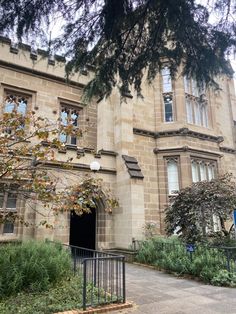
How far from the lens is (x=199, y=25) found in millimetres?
4586

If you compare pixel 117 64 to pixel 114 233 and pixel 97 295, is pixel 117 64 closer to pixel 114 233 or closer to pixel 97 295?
pixel 97 295

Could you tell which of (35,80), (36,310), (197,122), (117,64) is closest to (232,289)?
(36,310)

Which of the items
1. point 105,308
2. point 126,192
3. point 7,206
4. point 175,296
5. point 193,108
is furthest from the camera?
point 193,108

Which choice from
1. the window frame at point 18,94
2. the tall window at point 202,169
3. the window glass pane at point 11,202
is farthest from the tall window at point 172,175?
the window frame at point 18,94

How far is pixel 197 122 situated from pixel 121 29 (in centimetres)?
1167

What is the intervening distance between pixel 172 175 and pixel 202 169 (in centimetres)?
190

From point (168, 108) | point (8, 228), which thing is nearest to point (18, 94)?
point (8, 228)

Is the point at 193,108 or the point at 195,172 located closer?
the point at 195,172

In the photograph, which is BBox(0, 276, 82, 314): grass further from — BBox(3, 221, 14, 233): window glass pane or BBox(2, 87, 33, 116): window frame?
BBox(2, 87, 33, 116): window frame

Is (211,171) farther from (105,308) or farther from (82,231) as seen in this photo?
(105,308)

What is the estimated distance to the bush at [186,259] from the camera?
7.34 metres

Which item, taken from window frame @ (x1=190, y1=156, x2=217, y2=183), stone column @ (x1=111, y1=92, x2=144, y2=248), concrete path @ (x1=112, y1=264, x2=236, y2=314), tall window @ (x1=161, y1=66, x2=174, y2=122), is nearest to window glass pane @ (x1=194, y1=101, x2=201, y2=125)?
tall window @ (x1=161, y1=66, x2=174, y2=122)

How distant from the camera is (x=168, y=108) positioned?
1516 cm

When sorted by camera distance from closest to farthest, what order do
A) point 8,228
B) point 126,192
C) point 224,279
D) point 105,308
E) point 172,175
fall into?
1. point 105,308
2. point 224,279
3. point 8,228
4. point 126,192
5. point 172,175
